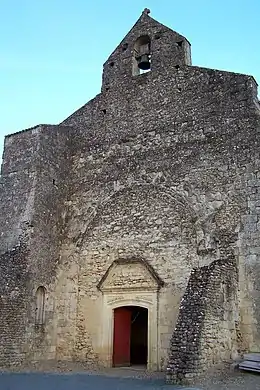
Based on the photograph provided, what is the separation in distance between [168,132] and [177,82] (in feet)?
5.29

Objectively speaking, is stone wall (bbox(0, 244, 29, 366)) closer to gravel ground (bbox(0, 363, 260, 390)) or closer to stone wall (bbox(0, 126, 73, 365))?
stone wall (bbox(0, 126, 73, 365))

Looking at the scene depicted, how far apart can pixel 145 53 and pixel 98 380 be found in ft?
31.7

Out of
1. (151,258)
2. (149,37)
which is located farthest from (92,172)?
(149,37)

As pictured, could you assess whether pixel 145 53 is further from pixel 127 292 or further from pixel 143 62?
pixel 127 292

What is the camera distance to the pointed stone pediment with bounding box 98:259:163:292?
11.0 m

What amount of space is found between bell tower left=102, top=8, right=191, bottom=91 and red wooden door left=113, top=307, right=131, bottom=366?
22.5 feet

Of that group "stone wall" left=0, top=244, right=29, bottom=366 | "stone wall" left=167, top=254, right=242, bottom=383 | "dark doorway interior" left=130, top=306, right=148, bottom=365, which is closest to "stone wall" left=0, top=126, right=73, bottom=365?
"stone wall" left=0, top=244, right=29, bottom=366

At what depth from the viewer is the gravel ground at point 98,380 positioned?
7465 mm

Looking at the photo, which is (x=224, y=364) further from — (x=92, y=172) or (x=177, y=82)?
(x=177, y=82)

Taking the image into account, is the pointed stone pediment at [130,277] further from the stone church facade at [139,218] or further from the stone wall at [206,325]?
the stone wall at [206,325]

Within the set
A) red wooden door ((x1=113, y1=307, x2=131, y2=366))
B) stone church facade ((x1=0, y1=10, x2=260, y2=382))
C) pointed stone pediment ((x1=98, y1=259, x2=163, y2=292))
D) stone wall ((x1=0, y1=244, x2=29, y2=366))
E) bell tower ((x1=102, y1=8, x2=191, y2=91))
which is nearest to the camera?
stone church facade ((x1=0, y1=10, x2=260, y2=382))

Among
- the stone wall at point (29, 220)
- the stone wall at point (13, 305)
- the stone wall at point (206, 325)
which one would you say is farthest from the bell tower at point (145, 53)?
the stone wall at point (206, 325)

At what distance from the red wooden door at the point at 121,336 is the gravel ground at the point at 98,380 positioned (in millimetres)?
827

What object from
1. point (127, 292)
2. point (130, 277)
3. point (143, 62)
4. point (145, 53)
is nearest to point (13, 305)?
point (127, 292)
